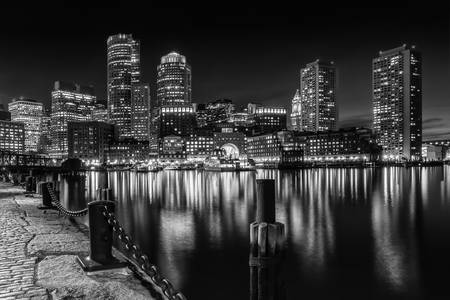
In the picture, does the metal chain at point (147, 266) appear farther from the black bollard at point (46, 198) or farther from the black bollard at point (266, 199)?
the black bollard at point (46, 198)

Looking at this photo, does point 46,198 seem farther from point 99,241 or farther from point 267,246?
point 267,246

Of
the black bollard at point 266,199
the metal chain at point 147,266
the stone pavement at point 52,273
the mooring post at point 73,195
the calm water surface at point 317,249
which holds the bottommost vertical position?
the mooring post at point 73,195

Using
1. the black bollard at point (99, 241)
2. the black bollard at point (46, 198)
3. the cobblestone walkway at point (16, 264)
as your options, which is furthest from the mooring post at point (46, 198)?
the black bollard at point (99, 241)

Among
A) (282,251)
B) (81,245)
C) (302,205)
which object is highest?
(282,251)

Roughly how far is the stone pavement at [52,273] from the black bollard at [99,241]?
0.61 feet

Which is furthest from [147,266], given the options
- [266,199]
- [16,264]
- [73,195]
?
[73,195]

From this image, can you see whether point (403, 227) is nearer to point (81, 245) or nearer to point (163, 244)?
point (163, 244)

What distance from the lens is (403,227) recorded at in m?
29.1

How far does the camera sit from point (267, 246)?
6895mm

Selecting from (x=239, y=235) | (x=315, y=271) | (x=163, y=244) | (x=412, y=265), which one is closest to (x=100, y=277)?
(x=315, y=271)

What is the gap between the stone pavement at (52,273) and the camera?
7.05 metres

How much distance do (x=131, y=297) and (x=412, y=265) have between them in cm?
1621

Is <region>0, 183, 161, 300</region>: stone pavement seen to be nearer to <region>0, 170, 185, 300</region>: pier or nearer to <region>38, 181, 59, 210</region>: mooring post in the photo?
<region>0, 170, 185, 300</region>: pier

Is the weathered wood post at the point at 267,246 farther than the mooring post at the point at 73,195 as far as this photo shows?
No
